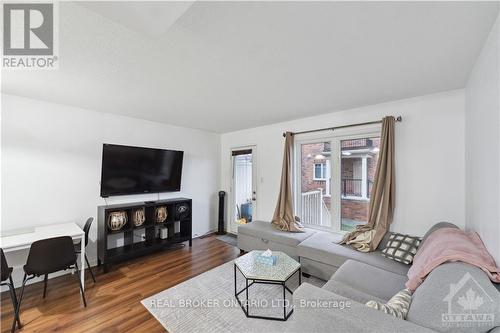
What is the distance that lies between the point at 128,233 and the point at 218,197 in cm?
204

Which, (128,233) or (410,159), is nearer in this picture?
(410,159)

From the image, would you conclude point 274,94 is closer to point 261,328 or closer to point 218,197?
point 261,328

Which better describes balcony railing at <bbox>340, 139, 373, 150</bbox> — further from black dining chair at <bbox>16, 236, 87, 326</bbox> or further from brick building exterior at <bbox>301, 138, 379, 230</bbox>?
black dining chair at <bbox>16, 236, 87, 326</bbox>

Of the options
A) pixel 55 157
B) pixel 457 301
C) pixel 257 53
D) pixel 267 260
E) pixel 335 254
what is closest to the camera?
pixel 457 301

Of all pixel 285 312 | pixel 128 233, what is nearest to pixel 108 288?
pixel 128 233

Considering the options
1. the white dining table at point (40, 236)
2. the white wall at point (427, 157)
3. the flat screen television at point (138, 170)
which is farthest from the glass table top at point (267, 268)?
the flat screen television at point (138, 170)

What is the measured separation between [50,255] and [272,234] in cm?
263

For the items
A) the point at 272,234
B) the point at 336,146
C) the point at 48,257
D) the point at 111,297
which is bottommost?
the point at 111,297

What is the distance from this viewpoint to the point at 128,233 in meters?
3.42

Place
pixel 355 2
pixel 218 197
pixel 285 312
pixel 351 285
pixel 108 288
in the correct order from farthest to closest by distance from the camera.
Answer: pixel 218 197
pixel 108 288
pixel 285 312
pixel 351 285
pixel 355 2

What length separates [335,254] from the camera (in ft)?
7.86

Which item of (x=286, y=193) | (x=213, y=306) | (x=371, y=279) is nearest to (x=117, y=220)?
(x=213, y=306)

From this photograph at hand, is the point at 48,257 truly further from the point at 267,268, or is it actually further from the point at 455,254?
the point at 455,254

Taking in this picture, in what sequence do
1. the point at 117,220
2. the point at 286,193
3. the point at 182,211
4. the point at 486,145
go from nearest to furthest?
the point at 486,145, the point at 117,220, the point at 286,193, the point at 182,211
